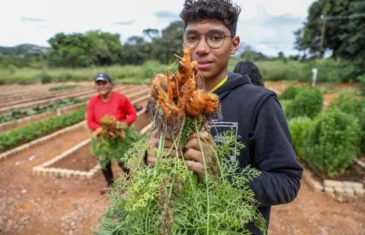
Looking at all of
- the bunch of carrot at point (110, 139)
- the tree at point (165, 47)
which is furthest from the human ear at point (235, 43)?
the tree at point (165, 47)

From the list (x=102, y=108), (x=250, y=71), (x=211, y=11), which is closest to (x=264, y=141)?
(x=211, y=11)

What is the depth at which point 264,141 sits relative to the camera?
132 centimetres

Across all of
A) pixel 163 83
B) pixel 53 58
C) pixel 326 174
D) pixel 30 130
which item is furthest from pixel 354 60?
pixel 53 58

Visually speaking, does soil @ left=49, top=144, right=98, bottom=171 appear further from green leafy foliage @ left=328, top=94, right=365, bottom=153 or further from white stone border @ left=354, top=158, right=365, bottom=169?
green leafy foliage @ left=328, top=94, right=365, bottom=153

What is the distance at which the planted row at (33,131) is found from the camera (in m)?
7.64

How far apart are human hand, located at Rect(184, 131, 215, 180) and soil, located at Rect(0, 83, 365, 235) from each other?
144 inches

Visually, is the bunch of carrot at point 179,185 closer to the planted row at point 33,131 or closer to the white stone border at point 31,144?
the white stone border at point 31,144

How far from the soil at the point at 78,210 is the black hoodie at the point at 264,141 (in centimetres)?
330

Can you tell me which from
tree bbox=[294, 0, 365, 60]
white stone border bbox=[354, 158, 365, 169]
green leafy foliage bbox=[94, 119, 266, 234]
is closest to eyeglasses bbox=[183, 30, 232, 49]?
green leafy foliage bbox=[94, 119, 266, 234]

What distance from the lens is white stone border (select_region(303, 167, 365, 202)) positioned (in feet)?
16.4

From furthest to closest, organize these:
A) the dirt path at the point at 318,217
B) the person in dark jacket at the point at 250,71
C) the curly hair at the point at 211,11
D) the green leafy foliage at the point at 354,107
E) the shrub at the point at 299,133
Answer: the shrub at the point at 299,133, the green leafy foliage at the point at 354,107, the person in dark jacket at the point at 250,71, the dirt path at the point at 318,217, the curly hair at the point at 211,11

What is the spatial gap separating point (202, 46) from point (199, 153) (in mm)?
631

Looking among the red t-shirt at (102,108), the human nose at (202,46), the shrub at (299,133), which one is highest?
the human nose at (202,46)

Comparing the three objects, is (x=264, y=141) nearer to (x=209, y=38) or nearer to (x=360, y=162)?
(x=209, y=38)
